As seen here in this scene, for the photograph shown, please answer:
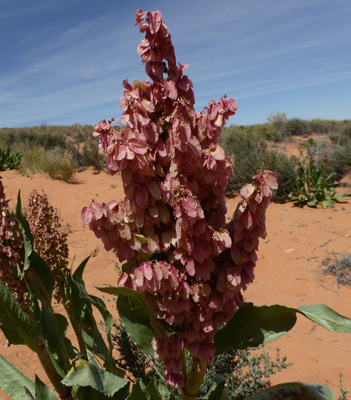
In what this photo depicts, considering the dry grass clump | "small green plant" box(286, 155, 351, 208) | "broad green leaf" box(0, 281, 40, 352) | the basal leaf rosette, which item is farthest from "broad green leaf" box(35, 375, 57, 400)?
"small green plant" box(286, 155, 351, 208)

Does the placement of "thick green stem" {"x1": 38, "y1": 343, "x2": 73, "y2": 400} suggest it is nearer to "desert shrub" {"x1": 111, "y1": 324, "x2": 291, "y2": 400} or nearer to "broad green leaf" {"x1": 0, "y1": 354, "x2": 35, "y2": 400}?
"broad green leaf" {"x1": 0, "y1": 354, "x2": 35, "y2": 400}

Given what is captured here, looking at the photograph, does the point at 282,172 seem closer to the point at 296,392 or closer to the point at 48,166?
the point at 48,166

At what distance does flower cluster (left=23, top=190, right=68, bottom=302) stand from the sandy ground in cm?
67

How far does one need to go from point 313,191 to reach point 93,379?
851cm

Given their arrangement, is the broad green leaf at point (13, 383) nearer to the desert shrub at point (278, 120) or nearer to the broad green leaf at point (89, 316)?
the broad green leaf at point (89, 316)

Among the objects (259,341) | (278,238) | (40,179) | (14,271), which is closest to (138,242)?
(14,271)

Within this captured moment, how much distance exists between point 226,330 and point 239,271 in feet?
1.53

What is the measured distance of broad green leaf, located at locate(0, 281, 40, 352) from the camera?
144 centimetres

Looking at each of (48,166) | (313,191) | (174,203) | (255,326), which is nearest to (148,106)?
(174,203)

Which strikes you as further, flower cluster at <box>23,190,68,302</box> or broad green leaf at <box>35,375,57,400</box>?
flower cluster at <box>23,190,68,302</box>

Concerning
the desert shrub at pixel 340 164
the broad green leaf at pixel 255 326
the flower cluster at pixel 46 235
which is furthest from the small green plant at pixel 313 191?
the broad green leaf at pixel 255 326

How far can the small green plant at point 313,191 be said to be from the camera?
858cm

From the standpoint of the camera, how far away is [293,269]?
5.52m

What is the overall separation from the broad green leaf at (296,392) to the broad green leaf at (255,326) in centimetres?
31
